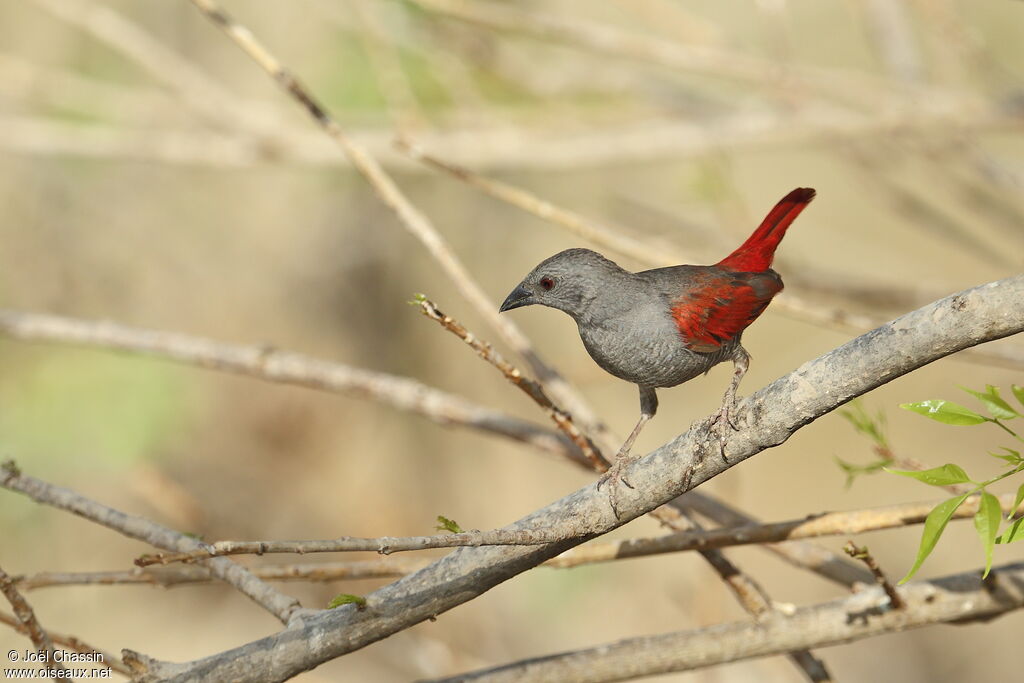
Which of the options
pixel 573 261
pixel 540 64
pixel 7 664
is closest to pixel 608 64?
pixel 540 64

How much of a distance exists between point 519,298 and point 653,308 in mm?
334

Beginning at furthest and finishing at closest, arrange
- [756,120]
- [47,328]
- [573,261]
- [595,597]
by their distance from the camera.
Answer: [595,597] < [756,120] < [47,328] < [573,261]

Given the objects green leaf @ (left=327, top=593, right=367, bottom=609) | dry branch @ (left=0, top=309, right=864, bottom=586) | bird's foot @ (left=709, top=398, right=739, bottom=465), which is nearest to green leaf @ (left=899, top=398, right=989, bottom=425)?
bird's foot @ (left=709, top=398, right=739, bottom=465)

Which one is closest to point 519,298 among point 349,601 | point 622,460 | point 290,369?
point 622,460

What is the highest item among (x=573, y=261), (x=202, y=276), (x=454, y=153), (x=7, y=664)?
(x=202, y=276)

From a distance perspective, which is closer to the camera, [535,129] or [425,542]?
[425,542]

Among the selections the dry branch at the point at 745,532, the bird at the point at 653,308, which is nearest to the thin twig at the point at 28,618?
the dry branch at the point at 745,532

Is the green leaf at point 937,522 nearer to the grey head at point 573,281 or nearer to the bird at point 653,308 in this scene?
the bird at point 653,308

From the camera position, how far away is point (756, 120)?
527cm

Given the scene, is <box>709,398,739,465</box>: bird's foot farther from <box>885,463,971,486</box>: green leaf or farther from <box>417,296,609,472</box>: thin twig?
<box>417,296,609,472</box>: thin twig

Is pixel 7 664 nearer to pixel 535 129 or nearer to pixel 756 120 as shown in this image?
pixel 535 129

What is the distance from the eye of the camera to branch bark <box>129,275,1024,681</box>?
1575mm

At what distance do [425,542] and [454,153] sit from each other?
430 cm

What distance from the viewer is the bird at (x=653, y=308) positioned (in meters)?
2.22
